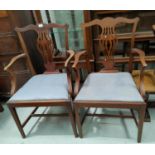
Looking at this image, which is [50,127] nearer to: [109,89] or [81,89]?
[81,89]

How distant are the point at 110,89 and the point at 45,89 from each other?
550 mm

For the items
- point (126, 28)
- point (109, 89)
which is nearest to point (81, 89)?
point (109, 89)

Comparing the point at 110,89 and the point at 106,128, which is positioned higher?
the point at 110,89

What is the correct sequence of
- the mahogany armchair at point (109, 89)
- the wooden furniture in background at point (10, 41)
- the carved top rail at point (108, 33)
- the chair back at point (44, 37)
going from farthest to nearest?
the wooden furniture in background at point (10, 41), the chair back at point (44, 37), the carved top rail at point (108, 33), the mahogany armchair at point (109, 89)

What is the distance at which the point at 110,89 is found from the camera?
1.45 metres

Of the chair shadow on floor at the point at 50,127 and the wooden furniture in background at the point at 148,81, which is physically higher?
the wooden furniture in background at the point at 148,81

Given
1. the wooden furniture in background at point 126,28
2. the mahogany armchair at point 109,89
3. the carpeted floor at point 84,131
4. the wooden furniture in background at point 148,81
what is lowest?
the carpeted floor at point 84,131

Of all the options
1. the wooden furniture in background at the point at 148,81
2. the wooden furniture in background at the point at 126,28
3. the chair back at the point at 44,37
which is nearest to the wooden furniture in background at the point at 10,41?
the chair back at the point at 44,37

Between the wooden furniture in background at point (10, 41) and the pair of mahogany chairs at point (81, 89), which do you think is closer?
the pair of mahogany chairs at point (81, 89)

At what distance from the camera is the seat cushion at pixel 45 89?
147 centimetres

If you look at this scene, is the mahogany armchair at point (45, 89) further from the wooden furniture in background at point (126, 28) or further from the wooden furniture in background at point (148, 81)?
the wooden furniture in background at point (148, 81)

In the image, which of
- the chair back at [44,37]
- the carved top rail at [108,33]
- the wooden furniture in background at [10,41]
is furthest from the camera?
the wooden furniture in background at [10,41]

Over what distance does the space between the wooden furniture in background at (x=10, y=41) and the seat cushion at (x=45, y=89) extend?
0.44 m
